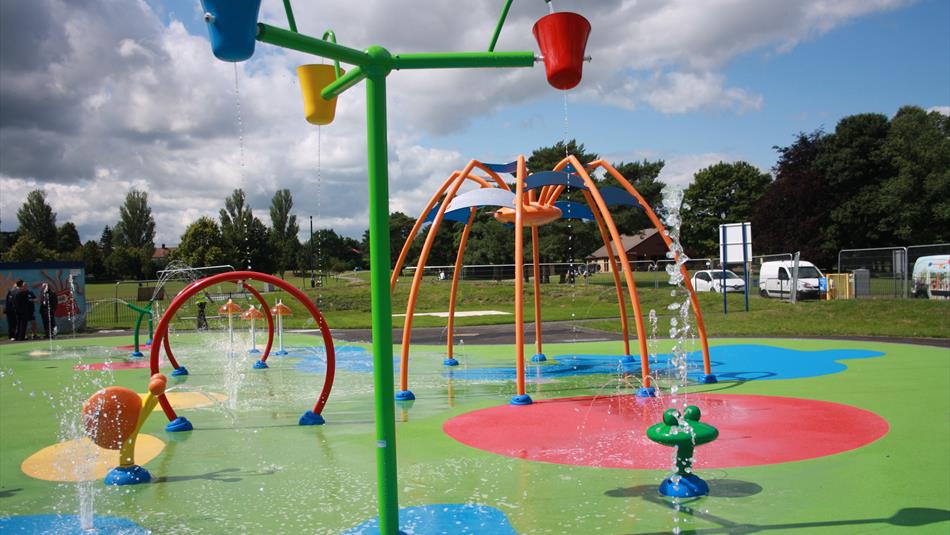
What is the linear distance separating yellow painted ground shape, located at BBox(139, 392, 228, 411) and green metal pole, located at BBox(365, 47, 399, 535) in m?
6.43

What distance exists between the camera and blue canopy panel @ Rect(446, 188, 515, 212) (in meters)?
9.99

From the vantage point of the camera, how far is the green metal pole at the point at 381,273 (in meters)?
3.66

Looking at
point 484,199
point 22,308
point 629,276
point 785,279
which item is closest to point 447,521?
point 629,276

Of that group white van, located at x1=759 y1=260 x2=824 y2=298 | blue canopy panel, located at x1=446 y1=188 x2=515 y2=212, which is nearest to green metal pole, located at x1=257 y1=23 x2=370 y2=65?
blue canopy panel, located at x1=446 y1=188 x2=515 y2=212

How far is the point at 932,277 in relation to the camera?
22.5m

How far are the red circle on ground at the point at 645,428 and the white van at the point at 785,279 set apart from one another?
2133cm

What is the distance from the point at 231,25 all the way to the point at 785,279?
1155 inches

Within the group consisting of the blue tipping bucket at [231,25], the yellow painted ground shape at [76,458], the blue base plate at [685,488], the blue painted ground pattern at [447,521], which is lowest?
the yellow painted ground shape at [76,458]

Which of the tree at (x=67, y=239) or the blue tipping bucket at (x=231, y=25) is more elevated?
the tree at (x=67, y=239)

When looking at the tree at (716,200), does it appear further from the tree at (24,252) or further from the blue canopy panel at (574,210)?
the tree at (24,252)

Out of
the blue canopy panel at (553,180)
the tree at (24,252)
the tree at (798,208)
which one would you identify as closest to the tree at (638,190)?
the tree at (798,208)

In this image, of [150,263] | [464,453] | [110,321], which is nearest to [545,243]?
[110,321]

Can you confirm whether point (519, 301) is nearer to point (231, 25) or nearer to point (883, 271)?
point (231, 25)

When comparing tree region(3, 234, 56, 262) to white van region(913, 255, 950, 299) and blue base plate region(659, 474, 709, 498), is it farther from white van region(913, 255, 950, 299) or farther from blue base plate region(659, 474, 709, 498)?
blue base plate region(659, 474, 709, 498)
